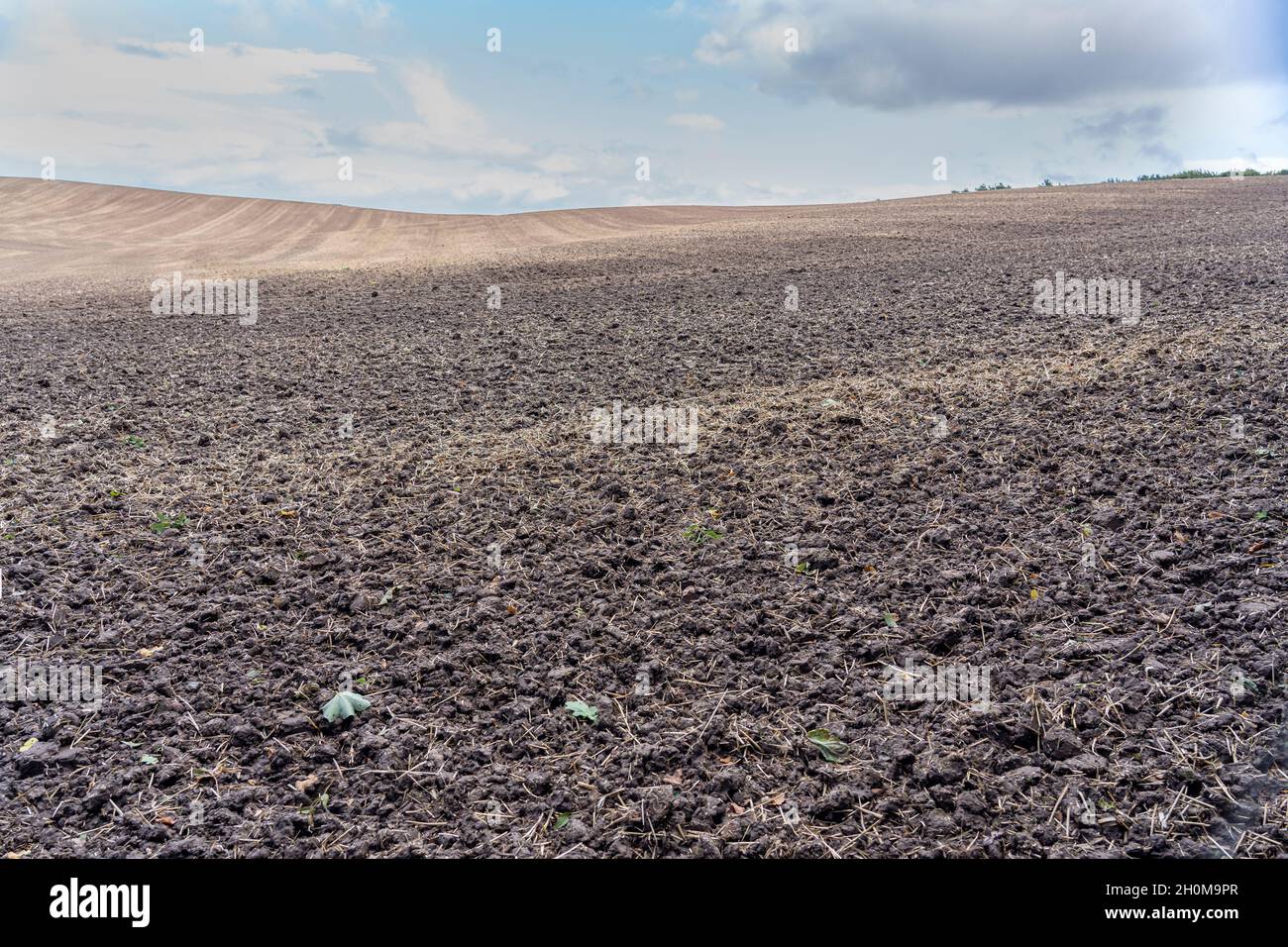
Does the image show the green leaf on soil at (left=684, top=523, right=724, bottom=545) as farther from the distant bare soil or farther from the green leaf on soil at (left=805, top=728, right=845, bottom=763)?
the green leaf on soil at (left=805, top=728, right=845, bottom=763)

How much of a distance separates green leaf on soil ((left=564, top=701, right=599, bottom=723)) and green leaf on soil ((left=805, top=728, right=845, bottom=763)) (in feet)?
3.44

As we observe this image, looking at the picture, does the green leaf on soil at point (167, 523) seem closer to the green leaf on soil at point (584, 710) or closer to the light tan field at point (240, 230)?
the green leaf on soil at point (584, 710)

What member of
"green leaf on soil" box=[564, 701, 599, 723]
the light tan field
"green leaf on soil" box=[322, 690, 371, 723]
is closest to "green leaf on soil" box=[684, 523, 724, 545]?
"green leaf on soil" box=[564, 701, 599, 723]

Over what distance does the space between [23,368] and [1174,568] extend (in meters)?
13.6

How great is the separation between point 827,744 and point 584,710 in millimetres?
1206

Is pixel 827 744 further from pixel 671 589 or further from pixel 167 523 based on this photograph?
pixel 167 523

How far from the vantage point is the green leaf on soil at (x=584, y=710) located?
418 cm

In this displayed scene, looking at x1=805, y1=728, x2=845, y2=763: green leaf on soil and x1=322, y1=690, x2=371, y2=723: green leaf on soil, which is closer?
x1=805, y1=728, x2=845, y2=763: green leaf on soil

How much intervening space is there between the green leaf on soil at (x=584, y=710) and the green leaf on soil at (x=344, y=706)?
106 cm

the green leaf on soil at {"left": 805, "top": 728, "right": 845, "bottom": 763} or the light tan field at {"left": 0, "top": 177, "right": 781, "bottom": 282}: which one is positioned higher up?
the light tan field at {"left": 0, "top": 177, "right": 781, "bottom": 282}

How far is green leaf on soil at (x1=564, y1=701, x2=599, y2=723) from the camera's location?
418 cm

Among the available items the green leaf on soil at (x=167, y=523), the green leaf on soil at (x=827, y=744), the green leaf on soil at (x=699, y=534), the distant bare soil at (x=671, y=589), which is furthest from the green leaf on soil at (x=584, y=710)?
the green leaf on soil at (x=167, y=523)
